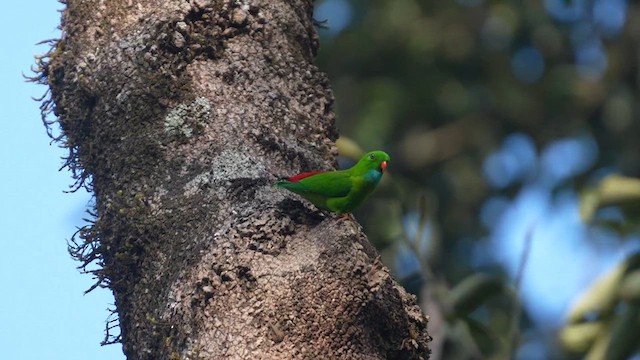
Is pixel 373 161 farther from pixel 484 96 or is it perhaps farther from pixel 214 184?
pixel 484 96

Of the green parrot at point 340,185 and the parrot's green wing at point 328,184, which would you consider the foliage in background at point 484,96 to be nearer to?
the green parrot at point 340,185

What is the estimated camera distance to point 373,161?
3.49 metres

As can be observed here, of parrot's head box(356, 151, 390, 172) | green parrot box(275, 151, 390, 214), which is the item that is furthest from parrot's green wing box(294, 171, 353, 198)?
parrot's head box(356, 151, 390, 172)

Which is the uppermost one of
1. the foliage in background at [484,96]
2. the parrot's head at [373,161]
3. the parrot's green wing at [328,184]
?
the foliage in background at [484,96]

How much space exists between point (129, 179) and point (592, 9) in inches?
431

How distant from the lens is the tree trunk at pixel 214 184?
2.53m

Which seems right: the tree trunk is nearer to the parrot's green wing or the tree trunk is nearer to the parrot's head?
the parrot's green wing

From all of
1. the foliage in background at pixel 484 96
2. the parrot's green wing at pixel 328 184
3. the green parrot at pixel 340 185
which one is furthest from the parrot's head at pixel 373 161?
the foliage in background at pixel 484 96

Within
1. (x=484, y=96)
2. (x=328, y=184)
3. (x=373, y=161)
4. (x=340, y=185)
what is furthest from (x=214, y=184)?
(x=484, y=96)

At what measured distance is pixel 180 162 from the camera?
2.83 m

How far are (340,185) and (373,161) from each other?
389mm

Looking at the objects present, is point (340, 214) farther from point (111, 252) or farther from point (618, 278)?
point (618, 278)

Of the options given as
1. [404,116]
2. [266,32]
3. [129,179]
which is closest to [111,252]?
[129,179]

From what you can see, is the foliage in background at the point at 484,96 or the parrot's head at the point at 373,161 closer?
the parrot's head at the point at 373,161
